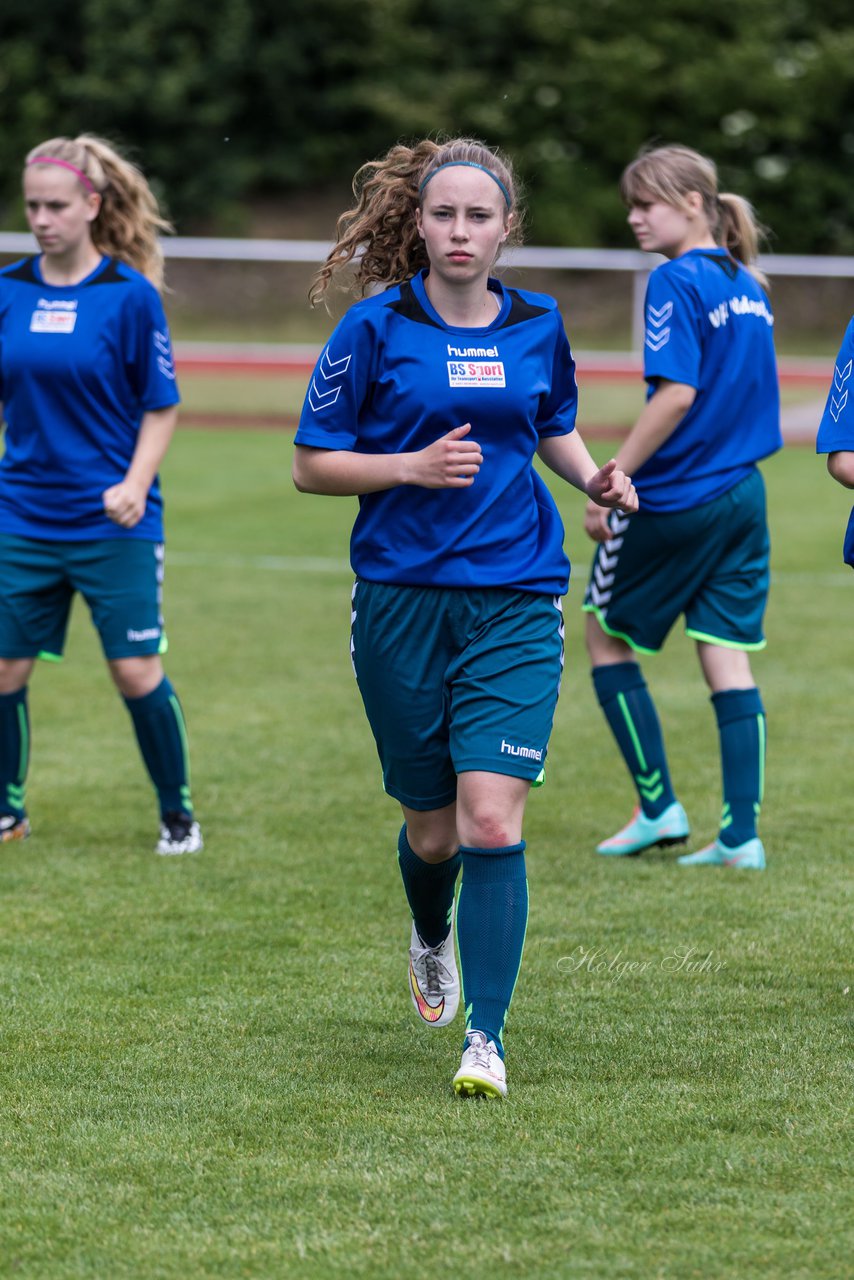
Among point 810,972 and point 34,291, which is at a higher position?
point 34,291

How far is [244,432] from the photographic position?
2098 centimetres

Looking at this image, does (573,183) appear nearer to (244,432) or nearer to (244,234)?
(244,234)

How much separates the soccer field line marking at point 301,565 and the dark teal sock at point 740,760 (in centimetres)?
560

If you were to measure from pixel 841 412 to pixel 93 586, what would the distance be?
8.83 ft

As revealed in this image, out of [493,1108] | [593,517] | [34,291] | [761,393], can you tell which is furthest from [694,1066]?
[34,291]

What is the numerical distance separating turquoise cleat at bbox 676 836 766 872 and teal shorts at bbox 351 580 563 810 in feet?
6.51

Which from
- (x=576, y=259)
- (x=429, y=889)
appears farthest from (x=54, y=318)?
(x=576, y=259)

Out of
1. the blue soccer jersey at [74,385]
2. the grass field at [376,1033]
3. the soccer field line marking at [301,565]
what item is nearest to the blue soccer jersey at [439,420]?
the grass field at [376,1033]

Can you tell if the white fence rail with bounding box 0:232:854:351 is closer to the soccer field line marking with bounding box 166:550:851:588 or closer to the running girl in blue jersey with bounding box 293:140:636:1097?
the soccer field line marking with bounding box 166:550:851:588

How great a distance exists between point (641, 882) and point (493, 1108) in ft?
6.58

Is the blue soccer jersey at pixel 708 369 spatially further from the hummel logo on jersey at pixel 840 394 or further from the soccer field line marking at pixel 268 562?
the soccer field line marking at pixel 268 562

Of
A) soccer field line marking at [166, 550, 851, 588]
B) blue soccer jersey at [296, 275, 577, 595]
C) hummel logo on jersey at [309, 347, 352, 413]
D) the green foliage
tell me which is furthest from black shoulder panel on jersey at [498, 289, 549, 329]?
the green foliage

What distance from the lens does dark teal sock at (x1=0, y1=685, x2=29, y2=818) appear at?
6.15 metres

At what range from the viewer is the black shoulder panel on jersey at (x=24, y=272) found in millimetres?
5895
